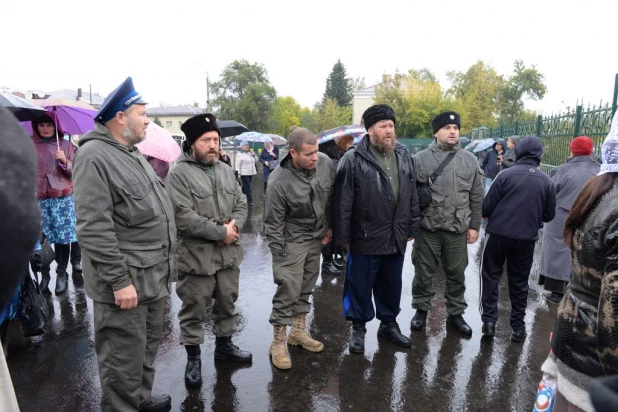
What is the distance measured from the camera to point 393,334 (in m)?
4.25

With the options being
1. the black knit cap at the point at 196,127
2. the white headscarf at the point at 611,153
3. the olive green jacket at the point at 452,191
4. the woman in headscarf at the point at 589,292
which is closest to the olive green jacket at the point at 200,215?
the black knit cap at the point at 196,127

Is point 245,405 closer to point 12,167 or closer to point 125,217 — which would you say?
point 125,217

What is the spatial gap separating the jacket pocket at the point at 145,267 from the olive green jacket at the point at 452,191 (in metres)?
2.63

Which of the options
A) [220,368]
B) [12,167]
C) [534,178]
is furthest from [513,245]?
[12,167]

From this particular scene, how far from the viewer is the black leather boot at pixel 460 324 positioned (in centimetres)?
442

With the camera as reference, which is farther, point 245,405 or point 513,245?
point 513,245

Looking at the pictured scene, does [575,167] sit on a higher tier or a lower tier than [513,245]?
higher

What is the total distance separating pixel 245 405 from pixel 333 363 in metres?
0.92

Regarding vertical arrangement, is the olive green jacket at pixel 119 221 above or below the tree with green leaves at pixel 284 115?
below

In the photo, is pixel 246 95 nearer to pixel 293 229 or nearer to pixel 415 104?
pixel 415 104

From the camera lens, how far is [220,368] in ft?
12.4

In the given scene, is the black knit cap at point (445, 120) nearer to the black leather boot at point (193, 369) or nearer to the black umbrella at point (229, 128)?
the black leather boot at point (193, 369)


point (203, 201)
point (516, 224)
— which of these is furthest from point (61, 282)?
point (516, 224)

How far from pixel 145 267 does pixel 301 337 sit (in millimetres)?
1869
